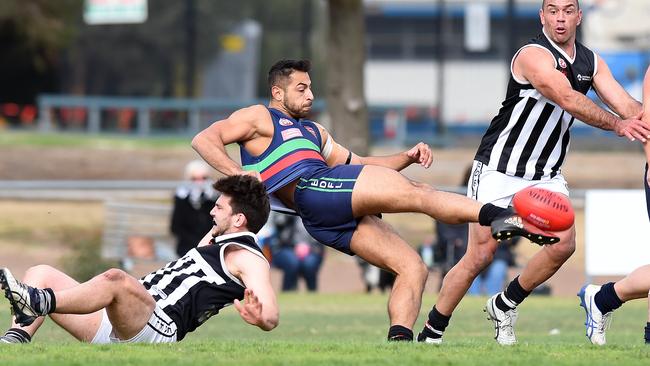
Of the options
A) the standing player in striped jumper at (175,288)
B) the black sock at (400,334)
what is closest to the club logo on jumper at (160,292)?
the standing player in striped jumper at (175,288)

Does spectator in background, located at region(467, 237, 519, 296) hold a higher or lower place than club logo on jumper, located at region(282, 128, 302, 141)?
lower

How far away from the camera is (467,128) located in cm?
3164

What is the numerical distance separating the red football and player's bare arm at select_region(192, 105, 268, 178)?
1.92 metres

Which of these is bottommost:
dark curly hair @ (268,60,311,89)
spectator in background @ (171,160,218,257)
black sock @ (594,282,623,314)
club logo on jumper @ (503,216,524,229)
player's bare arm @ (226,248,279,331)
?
spectator in background @ (171,160,218,257)

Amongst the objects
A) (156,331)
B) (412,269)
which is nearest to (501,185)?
(412,269)

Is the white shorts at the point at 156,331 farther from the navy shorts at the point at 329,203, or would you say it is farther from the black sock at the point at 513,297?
the black sock at the point at 513,297

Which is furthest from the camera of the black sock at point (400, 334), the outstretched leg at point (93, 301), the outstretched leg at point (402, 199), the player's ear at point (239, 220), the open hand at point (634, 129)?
the black sock at point (400, 334)

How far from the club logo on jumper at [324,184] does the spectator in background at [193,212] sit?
7.97 m

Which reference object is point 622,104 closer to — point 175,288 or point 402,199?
point 402,199

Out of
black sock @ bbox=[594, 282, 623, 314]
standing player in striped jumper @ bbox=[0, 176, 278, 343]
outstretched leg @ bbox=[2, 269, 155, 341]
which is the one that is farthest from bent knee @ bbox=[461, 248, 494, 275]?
outstretched leg @ bbox=[2, 269, 155, 341]

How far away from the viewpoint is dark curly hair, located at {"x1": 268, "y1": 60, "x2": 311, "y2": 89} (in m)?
8.96

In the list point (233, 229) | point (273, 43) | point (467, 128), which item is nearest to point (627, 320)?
point (233, 229)

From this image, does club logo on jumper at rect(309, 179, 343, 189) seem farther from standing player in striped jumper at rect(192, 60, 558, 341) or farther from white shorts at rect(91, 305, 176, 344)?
white shorts at rect(91, 305, 176, 344)

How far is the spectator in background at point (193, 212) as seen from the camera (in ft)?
53.9
